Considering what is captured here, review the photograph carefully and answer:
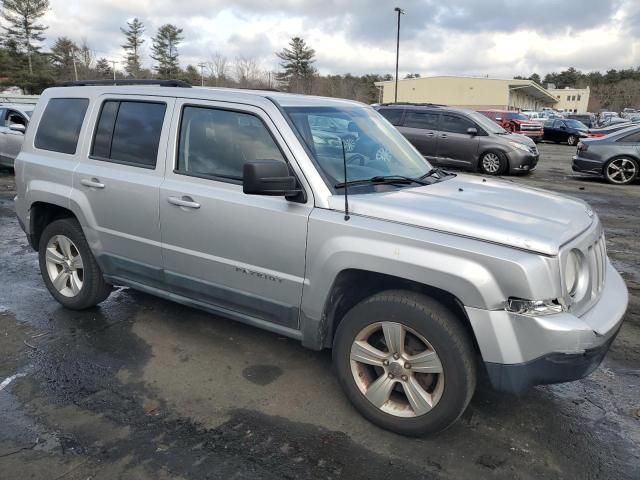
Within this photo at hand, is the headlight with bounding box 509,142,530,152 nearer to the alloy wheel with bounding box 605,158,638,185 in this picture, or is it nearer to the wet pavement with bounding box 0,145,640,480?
the alloy wheel with bounding box 605,158,638,185

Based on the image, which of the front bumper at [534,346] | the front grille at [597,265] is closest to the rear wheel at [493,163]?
the front grille at [597,265]

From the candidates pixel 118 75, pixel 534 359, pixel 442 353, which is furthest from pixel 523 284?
pixel 118 75

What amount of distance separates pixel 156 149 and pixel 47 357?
1775 mm

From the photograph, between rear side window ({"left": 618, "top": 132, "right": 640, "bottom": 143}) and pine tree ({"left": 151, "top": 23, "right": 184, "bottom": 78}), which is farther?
pine tree ({"left": 151, "top": 23, "right": 184, "bottom": 78})

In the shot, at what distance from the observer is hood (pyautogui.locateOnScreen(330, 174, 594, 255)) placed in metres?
2.70

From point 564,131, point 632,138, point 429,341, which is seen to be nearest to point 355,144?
point 429,341

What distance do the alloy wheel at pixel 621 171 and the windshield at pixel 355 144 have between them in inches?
443

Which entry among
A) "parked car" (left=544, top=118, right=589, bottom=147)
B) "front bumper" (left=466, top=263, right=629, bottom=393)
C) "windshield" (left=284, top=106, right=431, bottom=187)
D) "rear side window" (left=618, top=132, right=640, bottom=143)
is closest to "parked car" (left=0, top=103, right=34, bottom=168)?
"windshield" (left=284, top=106, right=431, bottom=187)

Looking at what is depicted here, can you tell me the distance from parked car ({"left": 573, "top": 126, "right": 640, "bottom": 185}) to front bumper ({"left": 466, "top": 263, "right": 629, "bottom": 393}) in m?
12.3

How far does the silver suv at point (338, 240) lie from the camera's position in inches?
104

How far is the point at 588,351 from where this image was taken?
2.63 m

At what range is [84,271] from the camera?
4.53 metres

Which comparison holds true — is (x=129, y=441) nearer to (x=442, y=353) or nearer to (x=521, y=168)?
(x=442, y=353)

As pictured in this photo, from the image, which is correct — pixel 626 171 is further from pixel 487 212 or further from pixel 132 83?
pixel 132 83
